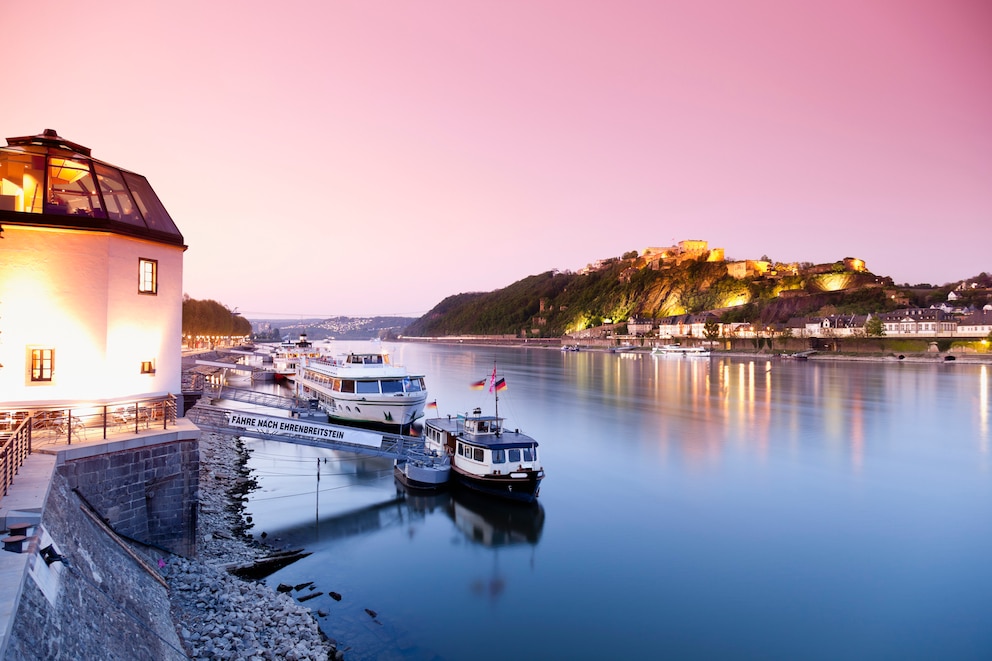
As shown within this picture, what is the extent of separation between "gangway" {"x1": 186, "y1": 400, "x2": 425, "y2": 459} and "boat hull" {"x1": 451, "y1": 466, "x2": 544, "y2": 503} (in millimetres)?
3184

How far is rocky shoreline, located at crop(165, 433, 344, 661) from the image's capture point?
32.8ft

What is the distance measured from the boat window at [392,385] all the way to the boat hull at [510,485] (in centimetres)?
1232

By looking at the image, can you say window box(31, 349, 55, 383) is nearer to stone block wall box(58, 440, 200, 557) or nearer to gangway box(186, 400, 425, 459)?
stone block wall box(58, 440, 200, 557)

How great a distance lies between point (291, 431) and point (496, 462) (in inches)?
278

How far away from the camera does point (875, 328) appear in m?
110

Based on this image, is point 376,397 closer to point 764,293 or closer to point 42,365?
point 42,365

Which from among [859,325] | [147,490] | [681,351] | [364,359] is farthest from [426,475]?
[859,325]

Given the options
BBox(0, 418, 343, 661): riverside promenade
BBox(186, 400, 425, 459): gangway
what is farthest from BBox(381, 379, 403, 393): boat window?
BBox(0, 418, 343, 661): riverside promenade

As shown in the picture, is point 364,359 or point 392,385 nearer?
point 392,385

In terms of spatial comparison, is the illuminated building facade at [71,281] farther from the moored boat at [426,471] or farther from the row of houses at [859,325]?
the row of houses at [859,325]

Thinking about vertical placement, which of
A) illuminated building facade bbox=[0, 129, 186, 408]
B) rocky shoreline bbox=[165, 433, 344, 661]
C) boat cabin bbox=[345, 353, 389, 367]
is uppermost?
illuminated building facade bbox=[0, 129, 186, 408]

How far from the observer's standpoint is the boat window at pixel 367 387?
1261 inches

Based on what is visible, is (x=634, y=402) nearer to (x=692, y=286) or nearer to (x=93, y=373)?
(x=93, y=373)

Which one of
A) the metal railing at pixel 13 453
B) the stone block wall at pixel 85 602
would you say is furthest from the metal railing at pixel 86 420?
the stone block wall at pixel 85 602
